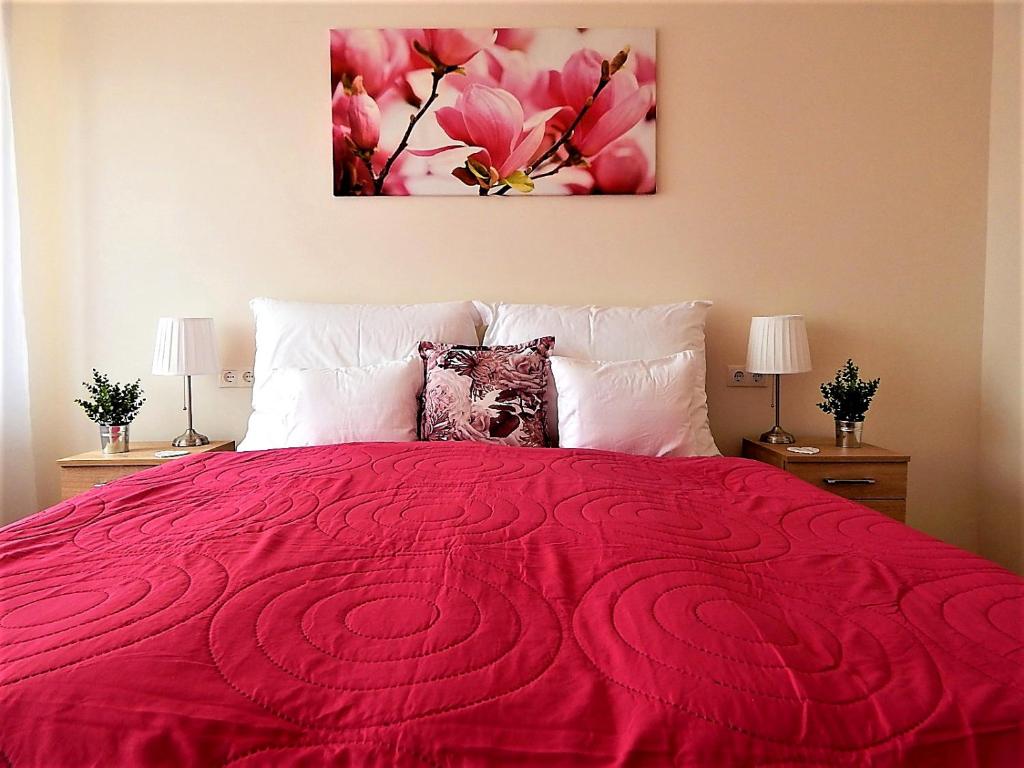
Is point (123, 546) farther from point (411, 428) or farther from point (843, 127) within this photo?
point (843, 127)

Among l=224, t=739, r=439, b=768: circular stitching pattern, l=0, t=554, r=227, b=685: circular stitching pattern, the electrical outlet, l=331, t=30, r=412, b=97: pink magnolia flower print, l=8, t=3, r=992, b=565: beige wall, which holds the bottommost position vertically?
l=224, t=739, r=439, b=768: circular stitching pattern

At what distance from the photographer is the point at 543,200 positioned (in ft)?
9.36

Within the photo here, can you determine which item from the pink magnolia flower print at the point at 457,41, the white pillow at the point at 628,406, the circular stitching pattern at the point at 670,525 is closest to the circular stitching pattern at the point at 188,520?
the circular stitching pattern at the point at 670,525

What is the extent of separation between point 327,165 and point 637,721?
2.61 meters

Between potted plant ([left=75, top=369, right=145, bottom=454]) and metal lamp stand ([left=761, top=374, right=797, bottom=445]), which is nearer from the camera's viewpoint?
potted plant ([left=75, top=369, right=145, bottom=454])

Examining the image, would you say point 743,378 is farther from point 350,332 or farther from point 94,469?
point 94,469

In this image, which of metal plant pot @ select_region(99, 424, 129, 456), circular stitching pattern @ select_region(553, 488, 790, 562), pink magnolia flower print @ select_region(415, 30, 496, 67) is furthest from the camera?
pink magnolia flower print @ select_region(415, 30, 496, 67)

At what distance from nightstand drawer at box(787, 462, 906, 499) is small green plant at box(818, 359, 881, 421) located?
24 centimetres

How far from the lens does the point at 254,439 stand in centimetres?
241

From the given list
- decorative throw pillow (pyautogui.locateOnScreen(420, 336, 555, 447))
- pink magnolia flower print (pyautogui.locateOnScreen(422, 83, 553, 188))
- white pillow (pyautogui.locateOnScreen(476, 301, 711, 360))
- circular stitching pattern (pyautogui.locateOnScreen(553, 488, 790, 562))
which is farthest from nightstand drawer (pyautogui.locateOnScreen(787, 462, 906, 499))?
pink magnolia flower print (pyautogui.locateOnScreen(422, 83, 553, 188))

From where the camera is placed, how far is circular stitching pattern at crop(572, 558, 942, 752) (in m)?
0.72

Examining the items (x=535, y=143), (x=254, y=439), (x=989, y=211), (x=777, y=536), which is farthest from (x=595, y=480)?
(x=989, y=211)

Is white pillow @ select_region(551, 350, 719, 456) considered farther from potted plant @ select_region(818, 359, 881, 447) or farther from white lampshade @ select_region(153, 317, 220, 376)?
white lampshade @ select_region(153, 317, 220, 376)

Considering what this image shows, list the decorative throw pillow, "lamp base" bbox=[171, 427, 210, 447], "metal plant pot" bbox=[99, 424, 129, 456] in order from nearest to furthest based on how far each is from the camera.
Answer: the decorative throw pillow
"metal plant pot" bbox=[99, 424, 129, 456]
"lamp base" bbox=[171, 427, 210, 447]
